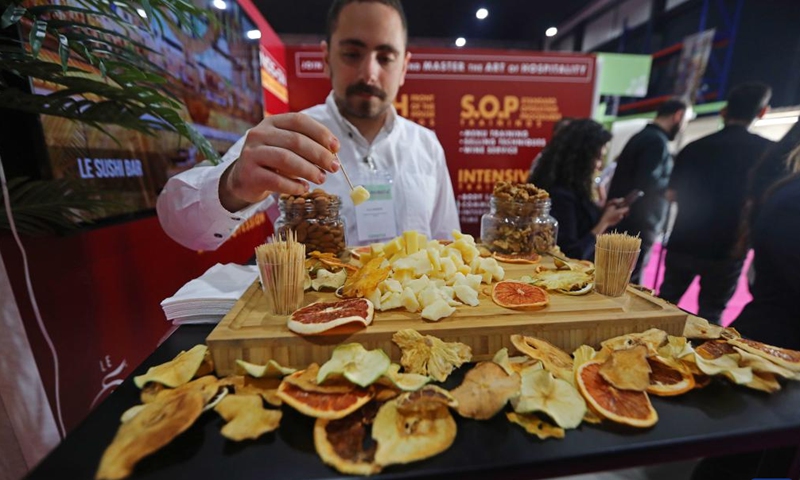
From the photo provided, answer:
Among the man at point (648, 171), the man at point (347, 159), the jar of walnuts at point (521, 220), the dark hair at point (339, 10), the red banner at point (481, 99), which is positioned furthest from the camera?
the red banner at point (481, 99)

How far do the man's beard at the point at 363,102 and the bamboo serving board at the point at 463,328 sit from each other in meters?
1.40

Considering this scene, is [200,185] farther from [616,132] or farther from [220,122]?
[616,132]

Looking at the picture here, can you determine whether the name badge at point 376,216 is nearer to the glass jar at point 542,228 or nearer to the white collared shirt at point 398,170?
the white collared shirt at point 398,170

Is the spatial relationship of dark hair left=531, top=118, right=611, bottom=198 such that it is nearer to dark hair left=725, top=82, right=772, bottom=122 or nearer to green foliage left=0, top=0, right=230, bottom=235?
dark hair left=725, top=82, right=772, bottom=122

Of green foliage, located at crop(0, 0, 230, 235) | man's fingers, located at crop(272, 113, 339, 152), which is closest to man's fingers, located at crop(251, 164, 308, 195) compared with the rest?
man's fingers, located at crop(272, 113, 339, 152)

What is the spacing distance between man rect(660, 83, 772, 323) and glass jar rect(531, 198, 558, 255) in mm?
2032

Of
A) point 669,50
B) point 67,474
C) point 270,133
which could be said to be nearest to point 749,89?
point 270,133

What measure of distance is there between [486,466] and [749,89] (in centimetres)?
337

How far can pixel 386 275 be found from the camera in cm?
90

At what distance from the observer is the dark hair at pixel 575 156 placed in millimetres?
2273

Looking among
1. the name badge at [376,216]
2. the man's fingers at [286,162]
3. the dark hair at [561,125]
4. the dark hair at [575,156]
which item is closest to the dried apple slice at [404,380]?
the man's fingers at [286,162]

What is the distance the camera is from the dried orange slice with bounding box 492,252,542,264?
1.28 meters

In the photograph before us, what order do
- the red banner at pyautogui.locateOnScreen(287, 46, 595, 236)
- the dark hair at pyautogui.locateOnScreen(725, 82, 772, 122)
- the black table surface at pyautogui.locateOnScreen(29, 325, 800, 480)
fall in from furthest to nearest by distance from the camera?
the red banner at pyautogui.locateOnScreen(287, 46, 595, 236) → the dark hair at pyautogui.locateOnScreen(725, 82, 772, 122) → the black table surface at pyautogui.locateOnScreen(29, 325, 800, 480)

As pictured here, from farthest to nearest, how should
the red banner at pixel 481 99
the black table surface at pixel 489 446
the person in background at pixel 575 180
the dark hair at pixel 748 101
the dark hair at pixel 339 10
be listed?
the red banner at pixel 481 99
the dark hair at pixel 748 101
the person in background at pixel 575 180
the dark hair at pixel 339 10
the black table surface at pixel 489 446
